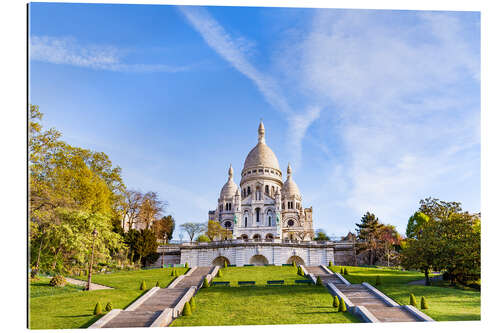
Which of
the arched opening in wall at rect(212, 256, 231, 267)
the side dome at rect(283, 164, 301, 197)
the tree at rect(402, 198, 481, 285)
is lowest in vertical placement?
the arched opening in wall at rect(212, 256, 231, 267)

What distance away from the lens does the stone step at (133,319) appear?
1354 centimetres

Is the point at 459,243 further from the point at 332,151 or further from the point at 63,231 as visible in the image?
the point at 63,231

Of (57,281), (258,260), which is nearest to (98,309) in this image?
(57,281)

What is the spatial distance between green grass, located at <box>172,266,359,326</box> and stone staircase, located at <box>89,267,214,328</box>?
641mm

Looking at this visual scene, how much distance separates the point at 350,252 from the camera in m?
37.8

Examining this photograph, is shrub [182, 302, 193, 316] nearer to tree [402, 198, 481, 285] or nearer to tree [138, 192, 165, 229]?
tree [402, 198, 481, 285]

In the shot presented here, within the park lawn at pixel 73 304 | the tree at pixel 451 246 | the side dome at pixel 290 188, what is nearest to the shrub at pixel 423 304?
the tree at pixel 451 246

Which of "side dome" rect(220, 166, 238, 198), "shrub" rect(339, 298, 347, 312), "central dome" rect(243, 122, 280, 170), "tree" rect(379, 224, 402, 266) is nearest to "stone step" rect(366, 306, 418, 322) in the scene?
"shrub" rect(339, 298, 347, 312)

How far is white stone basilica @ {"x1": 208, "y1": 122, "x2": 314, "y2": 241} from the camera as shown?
194 ft

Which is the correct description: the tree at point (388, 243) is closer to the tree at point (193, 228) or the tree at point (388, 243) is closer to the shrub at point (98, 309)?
the tree at point (193, 228)

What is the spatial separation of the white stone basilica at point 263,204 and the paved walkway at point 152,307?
33139 millimetres

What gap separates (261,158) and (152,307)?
52.7 m

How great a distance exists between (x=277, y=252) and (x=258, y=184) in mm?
32977
